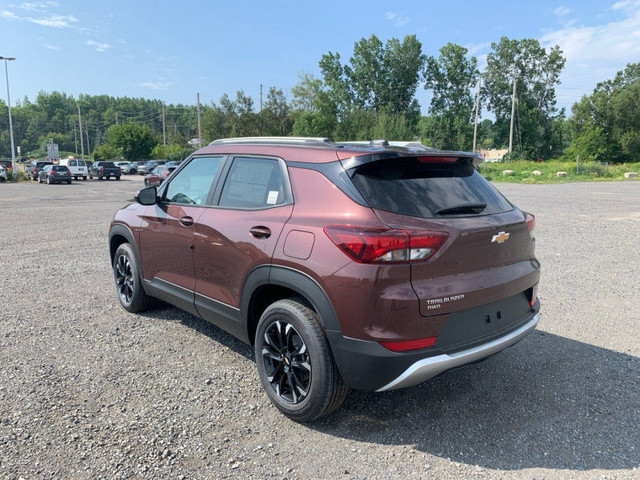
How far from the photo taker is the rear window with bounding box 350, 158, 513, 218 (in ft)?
9.12

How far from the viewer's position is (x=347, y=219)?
8.88 ft

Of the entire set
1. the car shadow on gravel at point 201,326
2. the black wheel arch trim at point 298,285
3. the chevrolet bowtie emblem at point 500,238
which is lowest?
the car shadow on gravel at point 201,326

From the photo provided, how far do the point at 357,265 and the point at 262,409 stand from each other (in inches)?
53.0

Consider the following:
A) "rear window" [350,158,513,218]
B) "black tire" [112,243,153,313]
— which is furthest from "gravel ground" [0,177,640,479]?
"rear window" [350,158,513,218]

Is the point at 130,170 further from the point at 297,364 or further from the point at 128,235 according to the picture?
the point at 297,364

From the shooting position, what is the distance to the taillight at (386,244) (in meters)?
2.58

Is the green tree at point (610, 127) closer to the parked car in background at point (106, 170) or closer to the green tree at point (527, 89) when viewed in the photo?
the green tree at point (527, 89)

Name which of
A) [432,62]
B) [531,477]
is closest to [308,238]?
[531,477]

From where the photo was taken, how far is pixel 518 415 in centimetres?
314

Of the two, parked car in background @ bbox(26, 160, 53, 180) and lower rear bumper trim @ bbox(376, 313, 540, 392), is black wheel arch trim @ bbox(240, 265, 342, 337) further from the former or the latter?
parked car in background @ bbox(26, 160, 53, 180)

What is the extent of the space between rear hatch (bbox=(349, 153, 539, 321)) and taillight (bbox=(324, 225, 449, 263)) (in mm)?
29

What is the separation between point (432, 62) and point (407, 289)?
3277 inches

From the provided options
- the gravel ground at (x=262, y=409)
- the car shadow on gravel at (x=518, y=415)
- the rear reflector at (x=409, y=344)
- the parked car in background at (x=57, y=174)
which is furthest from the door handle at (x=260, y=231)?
the parked car in background at (x=57, y=174)

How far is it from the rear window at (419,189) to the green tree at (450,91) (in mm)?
74207
